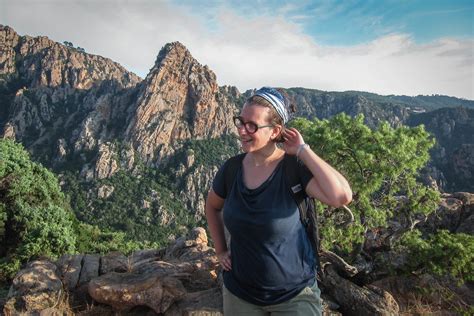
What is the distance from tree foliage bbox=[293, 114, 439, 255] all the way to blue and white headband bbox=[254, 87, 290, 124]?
5111 mm

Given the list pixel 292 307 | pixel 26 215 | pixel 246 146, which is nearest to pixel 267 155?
pixel 246 146

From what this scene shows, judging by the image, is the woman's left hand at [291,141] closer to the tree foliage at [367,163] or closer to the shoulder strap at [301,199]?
the shoulder strap at [301,199]

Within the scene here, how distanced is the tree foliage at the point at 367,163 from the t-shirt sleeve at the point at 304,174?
5230 mm

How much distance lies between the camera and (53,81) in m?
139

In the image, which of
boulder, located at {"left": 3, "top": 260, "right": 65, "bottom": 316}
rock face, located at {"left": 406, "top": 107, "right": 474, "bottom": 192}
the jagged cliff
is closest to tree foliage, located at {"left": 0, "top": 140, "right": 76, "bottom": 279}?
boulder, located at {"left": 3, "top": 260, "right": 65, "bottom": 316}

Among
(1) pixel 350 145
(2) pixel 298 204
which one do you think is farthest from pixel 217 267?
(2) pixel 298 204

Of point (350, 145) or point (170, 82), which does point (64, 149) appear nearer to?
point (170, 82)

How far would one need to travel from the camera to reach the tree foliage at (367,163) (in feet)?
23.8

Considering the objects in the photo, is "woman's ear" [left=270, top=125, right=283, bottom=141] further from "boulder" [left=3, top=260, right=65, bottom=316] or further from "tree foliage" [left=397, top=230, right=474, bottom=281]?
"tree foliage" [left=397, top=230, right=474, bottom=281]

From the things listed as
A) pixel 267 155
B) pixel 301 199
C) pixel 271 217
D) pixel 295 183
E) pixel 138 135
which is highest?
→ pixel 138 135

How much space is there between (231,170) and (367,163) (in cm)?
531

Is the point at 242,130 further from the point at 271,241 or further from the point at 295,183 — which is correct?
the point at 271,241

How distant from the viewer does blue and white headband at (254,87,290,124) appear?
233cm

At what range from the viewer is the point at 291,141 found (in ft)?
7.67
